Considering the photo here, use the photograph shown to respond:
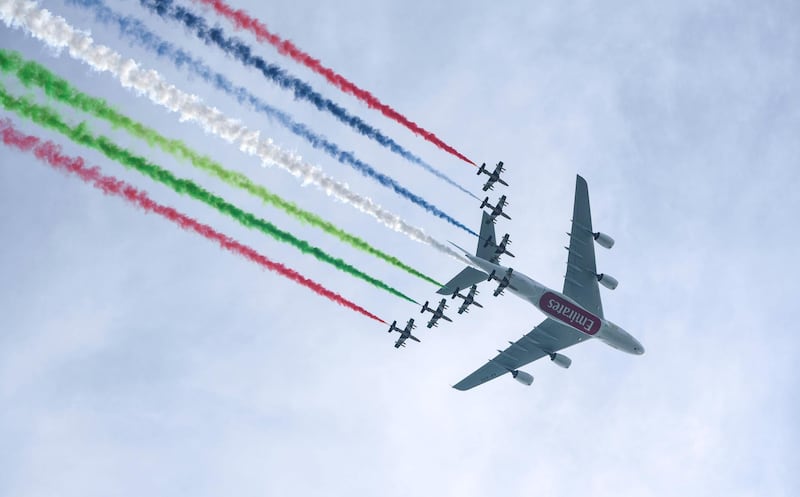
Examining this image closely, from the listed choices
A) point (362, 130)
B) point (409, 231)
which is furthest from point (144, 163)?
point (409, 231)

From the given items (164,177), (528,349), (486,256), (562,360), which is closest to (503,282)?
(486,256)

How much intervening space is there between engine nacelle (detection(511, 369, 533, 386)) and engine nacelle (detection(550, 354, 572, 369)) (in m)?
1.89

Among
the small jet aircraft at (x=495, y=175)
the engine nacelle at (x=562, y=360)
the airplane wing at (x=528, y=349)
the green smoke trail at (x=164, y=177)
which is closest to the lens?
the green smoke trail at (x=164, y=177)

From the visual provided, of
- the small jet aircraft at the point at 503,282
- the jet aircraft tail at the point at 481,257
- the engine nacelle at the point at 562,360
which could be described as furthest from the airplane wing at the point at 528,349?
the jet aircraft tail at the point at 481,257

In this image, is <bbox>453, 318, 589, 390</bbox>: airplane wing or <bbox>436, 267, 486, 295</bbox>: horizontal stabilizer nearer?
<bbox>436, 267, 486, 295</bbox>: horizontal stabilizer

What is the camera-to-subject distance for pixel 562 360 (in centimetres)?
4738

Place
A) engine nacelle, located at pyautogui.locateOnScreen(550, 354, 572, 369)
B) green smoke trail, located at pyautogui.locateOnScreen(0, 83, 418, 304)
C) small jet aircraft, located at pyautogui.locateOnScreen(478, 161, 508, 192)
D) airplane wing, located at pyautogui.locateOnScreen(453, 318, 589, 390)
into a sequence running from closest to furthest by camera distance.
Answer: green smoke trail, located at pyautogui.locateOnScreen(0, 83, 418, 304), small jet aircraft, located at pyautogui.locateOnScreen(478, 161, 508, 192), airplane wing, located at pyautogui.locateOnScreen(453, 318, 589, 390), engine nacelle, located at pyautogui.locateOnScreen(550, 354, 572, 369)

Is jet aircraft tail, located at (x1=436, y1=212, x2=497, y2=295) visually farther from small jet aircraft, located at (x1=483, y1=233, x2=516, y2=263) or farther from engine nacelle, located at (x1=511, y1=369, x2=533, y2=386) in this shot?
engine nacelle, located at (x1=511, y1=369, x2=533, y2=386)

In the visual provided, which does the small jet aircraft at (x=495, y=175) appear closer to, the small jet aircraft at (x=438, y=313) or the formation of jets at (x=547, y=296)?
the formation of jets at (x=547, y=296)

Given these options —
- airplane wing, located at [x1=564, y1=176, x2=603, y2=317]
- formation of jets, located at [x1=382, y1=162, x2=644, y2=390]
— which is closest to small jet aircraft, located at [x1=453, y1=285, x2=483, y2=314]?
formation of jets, located at [x1=382, y1=162, x2=644, y2=390]

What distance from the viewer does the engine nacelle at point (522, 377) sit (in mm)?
48406

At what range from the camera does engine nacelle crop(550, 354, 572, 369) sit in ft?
155

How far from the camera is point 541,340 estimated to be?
4762 cm

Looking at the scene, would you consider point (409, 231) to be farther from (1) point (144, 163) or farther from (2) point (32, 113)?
(2) point (32, 113)
